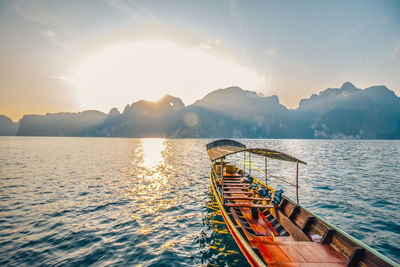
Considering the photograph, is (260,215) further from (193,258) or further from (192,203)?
(192,203)

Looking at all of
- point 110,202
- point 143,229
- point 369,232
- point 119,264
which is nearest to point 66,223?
point 110,202

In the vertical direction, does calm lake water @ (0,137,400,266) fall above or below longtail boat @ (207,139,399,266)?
below

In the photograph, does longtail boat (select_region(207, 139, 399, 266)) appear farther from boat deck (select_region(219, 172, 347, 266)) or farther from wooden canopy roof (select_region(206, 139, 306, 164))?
wooden canopy roof (select_region(206, 139, 306, 164))

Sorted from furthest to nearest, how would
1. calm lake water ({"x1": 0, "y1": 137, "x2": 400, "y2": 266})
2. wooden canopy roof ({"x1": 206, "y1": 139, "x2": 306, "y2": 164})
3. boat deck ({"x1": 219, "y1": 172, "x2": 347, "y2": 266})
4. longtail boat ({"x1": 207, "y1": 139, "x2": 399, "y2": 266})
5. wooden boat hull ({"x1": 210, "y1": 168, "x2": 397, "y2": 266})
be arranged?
wooden canopy roof ({"x1": 206, "y1": 139, "x2": 306, "y2": 164})
calm lake water ({"x1": 0, "y1": 137, "x2": 400, "y2": 266})
boat deck ({"x1": 219, "y1": 172, "x2": 347, "y2": 266})
longtail boat ({"x1": 207, "y1": 139, "x2": 399, "y2": 266})
wooden boat hull ({"x1": 210, "y1": 168, "x2": 397, "y2": 266})

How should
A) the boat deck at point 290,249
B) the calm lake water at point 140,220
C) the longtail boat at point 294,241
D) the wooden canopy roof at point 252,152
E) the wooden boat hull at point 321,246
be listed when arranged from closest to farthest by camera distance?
the wooden boat hull at point 321,246 → the longtail boat at point 294,241 → the boat deck at point 290,249 → the calm lake water at point 140,220 → the wooden canopy roof at point 252,152

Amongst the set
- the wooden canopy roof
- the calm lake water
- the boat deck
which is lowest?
the calm lake water

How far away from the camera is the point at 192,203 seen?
16734 mm

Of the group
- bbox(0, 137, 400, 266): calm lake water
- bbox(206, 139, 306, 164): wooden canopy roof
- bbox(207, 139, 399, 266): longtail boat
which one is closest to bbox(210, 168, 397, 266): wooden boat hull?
bbox(207, 139, 399, 266): longtail boat

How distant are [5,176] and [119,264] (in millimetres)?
Answer: 29112

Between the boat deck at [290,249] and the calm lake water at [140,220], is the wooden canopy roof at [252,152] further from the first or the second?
the calm lake water at [140,220]

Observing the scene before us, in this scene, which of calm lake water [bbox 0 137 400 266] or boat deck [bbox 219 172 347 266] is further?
calm lake water [bbox 0 137 400 266]

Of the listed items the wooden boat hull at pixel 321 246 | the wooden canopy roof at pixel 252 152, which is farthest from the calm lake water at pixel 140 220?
the wooden canopy roof at pixel 252 152

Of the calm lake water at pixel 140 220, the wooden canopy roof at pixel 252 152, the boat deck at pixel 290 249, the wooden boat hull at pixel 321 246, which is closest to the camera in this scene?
the wooden boat hull at pixel 321 246

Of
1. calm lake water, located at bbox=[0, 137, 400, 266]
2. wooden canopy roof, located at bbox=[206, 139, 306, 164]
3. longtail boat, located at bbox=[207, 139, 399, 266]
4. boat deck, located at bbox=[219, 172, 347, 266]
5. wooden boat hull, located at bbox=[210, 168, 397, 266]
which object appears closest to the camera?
wooden boat hull, located at bbox=[210, 168, 397, 266]
